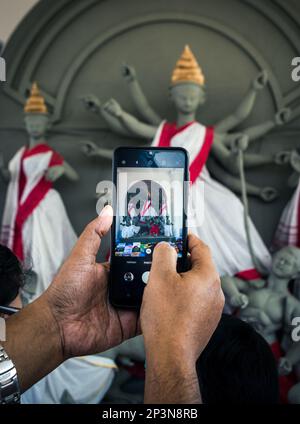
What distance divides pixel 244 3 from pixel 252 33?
0.31ft

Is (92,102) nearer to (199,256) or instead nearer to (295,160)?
(295,160)

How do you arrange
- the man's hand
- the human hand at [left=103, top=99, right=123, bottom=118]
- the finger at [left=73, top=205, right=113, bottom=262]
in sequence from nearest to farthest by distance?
the man's hand < the finger at [left=73, top=205, right=113, bottom=262] < the human hand at [left=103, top=99, right=123, bottom=118]

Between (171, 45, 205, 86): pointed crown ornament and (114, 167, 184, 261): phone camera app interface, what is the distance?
0.92 meters

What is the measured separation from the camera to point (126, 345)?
134 cm

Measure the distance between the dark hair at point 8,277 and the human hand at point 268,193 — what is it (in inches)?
35.3

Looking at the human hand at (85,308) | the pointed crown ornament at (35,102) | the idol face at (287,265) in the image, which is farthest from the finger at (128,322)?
the pointed crown ornament at (35,102)

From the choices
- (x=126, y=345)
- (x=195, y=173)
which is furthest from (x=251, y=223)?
(x=126, y=345)

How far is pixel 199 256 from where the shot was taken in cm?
50

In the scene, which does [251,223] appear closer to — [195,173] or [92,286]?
[195,173]

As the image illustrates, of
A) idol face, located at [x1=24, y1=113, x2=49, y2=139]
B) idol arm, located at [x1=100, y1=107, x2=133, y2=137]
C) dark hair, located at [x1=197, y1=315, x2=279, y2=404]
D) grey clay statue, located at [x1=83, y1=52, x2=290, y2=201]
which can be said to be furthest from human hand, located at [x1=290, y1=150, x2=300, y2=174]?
dark hair, located at [x1=197, y1=315, x2=279, y2=404]

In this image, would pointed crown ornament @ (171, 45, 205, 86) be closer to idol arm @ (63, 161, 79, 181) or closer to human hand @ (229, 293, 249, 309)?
idol arm @ (63, 161, 79, 181)

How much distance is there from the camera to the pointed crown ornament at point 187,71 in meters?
1.40

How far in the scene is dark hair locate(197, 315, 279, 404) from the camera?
573 millimetres

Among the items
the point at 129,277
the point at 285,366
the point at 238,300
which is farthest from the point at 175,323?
the point at 285,366
